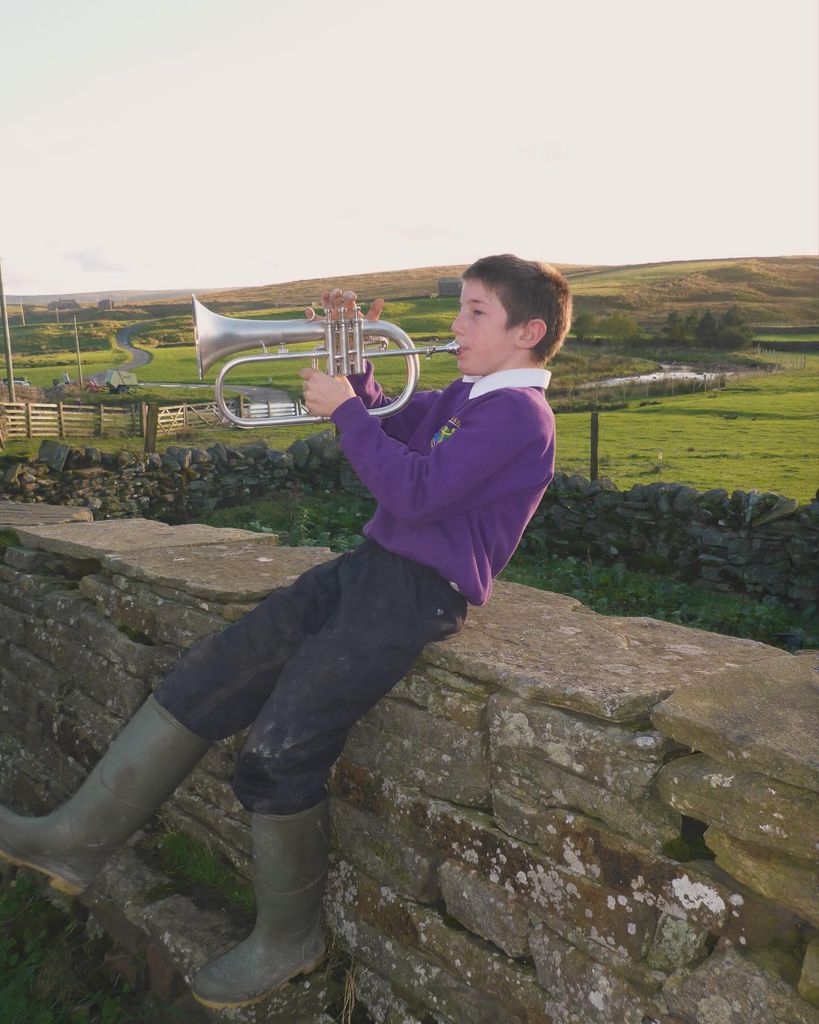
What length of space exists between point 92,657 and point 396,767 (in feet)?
6.27

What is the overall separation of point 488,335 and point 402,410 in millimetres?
682

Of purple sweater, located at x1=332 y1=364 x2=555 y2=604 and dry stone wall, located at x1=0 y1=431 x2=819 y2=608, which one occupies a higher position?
purple sweater, located at x1=332 y1=364 x2=555 y2=604

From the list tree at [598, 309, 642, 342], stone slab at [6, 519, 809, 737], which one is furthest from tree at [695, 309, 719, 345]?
stone slab at [6, 519, 809, 737]

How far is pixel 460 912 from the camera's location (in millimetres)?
2762

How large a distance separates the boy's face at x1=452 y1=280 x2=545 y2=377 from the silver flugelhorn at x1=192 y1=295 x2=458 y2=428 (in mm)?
108

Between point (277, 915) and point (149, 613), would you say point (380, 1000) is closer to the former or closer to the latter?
point (277, 915)

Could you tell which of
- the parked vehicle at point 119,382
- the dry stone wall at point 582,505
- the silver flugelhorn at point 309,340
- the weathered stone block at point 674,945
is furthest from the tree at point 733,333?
the weathered stone block at point 674,945

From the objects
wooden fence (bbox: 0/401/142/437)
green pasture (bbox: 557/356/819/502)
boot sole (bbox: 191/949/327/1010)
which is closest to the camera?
boot sole (bbox: 191/949/327/1010)

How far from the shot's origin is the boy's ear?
3.00m

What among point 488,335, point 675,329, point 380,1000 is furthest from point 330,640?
point 675,329

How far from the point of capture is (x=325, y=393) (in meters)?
3.04

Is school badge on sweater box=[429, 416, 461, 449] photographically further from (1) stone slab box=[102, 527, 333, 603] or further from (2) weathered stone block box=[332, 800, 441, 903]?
(2) weathered stone block box=[332, 800, 441, 903]

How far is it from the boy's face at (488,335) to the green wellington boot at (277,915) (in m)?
1.62

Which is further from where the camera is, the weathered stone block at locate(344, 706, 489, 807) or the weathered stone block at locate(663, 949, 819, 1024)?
the weathered stone block at locate(344, 706, 489, 807)
